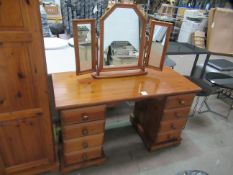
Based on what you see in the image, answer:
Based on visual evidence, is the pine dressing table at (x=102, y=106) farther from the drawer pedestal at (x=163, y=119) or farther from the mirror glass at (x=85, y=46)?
the mirror glass at (x=85, y=46)

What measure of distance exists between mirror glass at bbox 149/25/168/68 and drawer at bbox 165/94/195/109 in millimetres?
302

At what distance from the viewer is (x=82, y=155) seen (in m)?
1.42

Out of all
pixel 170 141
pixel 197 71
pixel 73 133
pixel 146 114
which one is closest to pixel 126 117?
pixel 146 114

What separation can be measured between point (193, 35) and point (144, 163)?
4189 mm

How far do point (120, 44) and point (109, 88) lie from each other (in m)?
0.36

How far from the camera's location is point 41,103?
3.67 ft

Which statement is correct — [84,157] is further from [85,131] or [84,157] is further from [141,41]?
[141,41]

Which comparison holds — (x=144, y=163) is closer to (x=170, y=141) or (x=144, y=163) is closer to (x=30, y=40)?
(x=170, y=141)

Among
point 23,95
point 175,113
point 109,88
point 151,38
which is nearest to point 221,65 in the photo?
point 175,113

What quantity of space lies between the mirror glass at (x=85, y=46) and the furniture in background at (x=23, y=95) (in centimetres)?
34

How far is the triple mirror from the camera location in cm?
127

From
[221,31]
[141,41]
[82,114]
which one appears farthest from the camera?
[221,31]

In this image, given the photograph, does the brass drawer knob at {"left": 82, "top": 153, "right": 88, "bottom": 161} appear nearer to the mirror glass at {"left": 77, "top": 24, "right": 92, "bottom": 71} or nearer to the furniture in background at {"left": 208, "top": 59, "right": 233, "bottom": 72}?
the mirror glass at {"left": 77, "top": 24, "right": 92, "bottom": 71}

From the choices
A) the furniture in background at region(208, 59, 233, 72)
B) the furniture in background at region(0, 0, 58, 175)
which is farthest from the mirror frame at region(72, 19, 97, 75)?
the furniture in background at region(208, 59, 233, 72)
